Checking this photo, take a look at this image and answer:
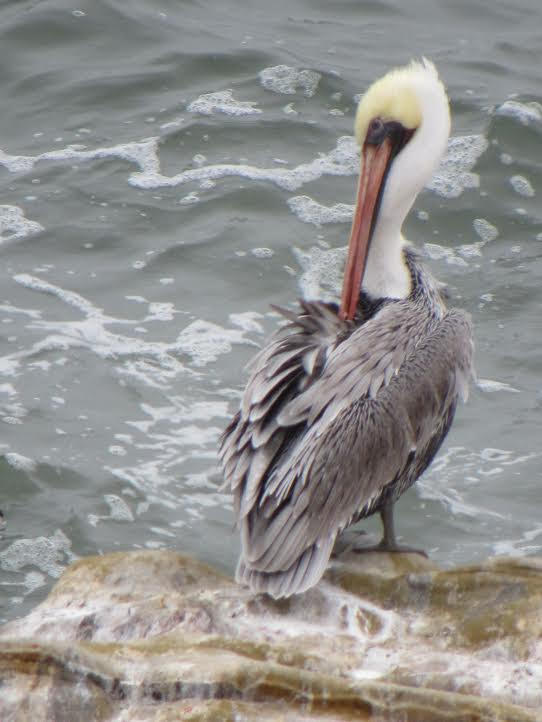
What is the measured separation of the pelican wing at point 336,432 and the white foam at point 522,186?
4748 millimetres

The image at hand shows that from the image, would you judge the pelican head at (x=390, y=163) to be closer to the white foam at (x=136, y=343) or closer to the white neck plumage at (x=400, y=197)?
the white neck plumage at (x=400, y=197)

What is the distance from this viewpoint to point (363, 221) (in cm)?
569

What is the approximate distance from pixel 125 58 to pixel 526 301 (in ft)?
14.0

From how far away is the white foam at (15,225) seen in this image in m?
9.14

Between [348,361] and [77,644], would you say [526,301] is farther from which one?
[77,644]

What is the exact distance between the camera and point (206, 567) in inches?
184

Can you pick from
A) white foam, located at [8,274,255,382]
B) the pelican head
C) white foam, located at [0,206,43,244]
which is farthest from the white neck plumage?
white foam, located at [0,206,43,244]

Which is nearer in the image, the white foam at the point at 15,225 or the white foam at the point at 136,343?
the white foam at the point at 136,343

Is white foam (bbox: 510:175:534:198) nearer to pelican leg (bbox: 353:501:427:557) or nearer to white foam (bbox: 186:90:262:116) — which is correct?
white foam (bbox: 186:90:262:116)

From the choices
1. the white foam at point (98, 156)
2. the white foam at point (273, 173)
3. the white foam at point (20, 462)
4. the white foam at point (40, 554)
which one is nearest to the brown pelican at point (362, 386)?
the white foam at point (40, 554)

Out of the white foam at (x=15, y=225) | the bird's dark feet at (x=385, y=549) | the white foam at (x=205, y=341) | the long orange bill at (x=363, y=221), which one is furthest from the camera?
the white foam at (x=15, y=225)

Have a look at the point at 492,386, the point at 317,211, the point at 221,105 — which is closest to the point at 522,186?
the point at 317,211

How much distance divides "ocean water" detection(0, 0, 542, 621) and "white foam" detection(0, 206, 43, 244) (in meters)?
0.02

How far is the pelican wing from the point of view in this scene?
4.82 meters
